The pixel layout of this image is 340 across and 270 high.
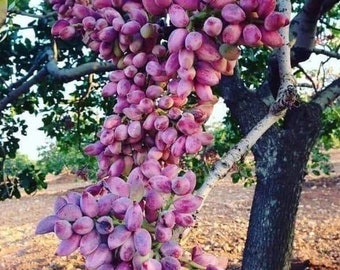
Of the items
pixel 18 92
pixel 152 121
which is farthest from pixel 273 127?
pixel 152 121

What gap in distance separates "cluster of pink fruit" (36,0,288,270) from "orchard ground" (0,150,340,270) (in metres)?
1.96

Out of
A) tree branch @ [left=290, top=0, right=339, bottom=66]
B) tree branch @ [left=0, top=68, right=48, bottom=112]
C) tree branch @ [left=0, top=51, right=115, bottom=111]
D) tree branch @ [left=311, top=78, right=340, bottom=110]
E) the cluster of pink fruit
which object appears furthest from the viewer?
tree branch @ [left=311, top=78, right=340, bottom=110]

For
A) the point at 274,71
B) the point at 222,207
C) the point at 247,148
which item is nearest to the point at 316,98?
the point at 274,71

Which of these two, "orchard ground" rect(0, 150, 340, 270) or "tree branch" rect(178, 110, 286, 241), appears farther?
"orchard ground" rect(0, 150, 340, 270)

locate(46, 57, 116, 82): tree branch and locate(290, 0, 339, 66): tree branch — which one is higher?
locate(290, 0, 339, 66): tree branch

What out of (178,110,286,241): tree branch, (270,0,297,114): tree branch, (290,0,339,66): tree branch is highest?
(290,0,339,66): tree branch

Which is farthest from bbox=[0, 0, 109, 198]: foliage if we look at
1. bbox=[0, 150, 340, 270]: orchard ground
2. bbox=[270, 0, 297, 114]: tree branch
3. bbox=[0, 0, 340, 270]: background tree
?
bbox=[270, 0, 297, 114]: tree branch

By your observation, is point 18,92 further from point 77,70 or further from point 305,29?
point 305,29

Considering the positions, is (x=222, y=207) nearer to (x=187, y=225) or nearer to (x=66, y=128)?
(x=66, y=128)

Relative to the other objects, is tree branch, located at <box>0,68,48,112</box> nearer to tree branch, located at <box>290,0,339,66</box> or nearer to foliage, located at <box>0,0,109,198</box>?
foliage, located at <box>0,0,109,198</box>

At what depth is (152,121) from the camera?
2.58 ft

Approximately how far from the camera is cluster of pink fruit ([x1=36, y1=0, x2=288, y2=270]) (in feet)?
2.20

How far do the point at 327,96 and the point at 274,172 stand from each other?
639 millimetres

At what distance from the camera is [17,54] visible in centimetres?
382
